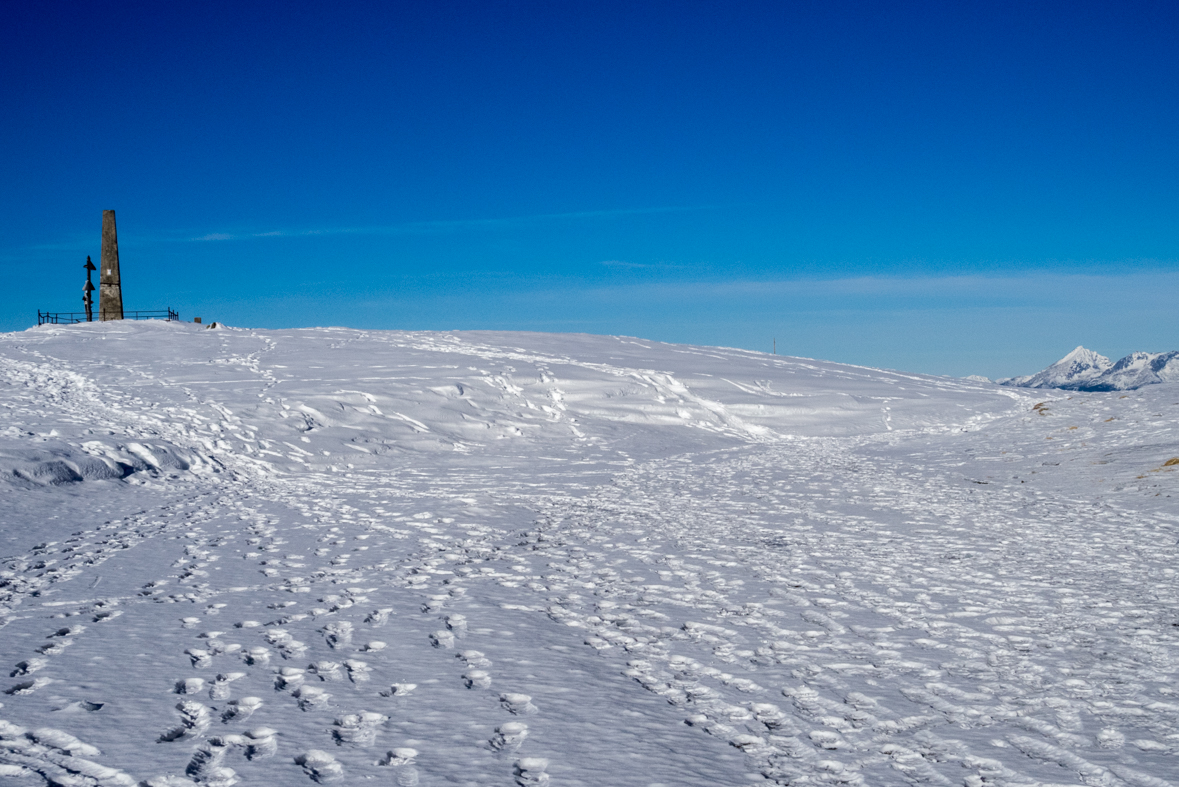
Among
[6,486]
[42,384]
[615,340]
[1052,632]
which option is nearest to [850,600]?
[1052,632]

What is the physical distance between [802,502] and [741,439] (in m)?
8.84

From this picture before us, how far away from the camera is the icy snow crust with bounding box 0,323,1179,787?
Result: 3.73 metres

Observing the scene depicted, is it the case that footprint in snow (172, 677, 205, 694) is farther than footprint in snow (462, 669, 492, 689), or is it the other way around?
footprint in snow (462, 669, 492, 689)

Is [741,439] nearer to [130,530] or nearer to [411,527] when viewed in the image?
[411,527]

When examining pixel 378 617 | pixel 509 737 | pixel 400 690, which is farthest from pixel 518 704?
pixel 378 617

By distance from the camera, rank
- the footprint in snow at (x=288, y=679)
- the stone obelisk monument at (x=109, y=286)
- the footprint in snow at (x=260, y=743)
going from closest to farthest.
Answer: the footprint in snow at (x=260, y=743) < the footprint in snow at (x=288, y=679) < the stone obelisk monument at (x=109, y=286)

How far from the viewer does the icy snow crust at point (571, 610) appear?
3727mm

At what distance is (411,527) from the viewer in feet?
31.0

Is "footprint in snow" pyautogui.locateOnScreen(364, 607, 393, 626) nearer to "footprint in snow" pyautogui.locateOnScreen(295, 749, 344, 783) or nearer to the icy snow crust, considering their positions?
the icy snow crust

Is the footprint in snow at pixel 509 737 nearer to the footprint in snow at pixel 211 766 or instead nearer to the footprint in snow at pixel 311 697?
the footprint in snow at pixel 311 697

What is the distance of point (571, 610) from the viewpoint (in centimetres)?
610

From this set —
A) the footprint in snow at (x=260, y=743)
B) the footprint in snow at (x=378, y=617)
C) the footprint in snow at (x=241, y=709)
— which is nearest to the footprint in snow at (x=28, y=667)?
the footprint in snow at (x=241, y=709)

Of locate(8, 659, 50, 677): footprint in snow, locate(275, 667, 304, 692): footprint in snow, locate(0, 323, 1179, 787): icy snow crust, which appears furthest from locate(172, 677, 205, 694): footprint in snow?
locate(8, 659, 50, 677): footprint in snow

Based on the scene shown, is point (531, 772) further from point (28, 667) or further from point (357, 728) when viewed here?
point (28, 667)
